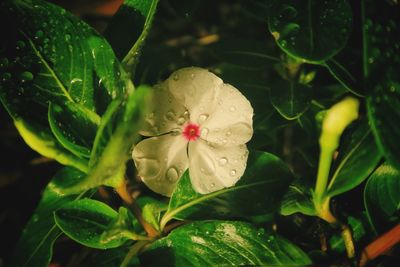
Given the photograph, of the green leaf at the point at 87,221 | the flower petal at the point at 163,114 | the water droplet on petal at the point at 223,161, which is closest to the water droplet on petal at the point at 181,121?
the flower petal at the point at 163,114

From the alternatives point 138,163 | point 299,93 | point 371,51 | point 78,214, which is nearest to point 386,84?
point 371,51

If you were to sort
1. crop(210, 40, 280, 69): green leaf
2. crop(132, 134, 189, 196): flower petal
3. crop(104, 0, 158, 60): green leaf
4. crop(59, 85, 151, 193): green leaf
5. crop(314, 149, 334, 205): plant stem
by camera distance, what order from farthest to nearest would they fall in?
crop(210, 40, 280, 69): green leaf
crop(104, 0, 158, 60): green leaf
crop(132, 134, 189, 196): flower petal
crop(314, 149, 334, 205): plant stem
crop(59, 85, 151, 193): green leaf

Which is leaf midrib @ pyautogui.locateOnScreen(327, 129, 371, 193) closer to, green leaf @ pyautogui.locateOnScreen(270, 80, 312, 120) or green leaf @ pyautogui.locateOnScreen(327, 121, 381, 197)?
green leaf @ pyautogui.locateOnScreen(327, 121, 381, 197)

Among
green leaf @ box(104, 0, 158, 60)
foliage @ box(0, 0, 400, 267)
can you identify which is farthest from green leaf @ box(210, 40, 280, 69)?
green leaf @ box(104, 0, 158, 60)

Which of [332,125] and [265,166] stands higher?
[332,125]

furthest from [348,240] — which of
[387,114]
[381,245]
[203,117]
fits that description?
[203,117]

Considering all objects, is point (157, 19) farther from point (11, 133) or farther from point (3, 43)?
point (3, 43)
